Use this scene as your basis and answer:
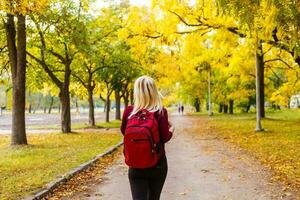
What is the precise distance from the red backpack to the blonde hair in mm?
62

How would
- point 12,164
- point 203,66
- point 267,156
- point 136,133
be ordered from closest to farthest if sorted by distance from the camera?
point 136,133 → point 12,164 → point 267,156 → point 203,66

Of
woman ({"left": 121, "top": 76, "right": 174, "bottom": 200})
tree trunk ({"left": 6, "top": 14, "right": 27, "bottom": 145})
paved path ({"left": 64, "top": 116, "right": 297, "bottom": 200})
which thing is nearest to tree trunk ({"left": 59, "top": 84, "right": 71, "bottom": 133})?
tree trunk ({"left": 6, "top": 14, "right": 27, "bottom": 145})

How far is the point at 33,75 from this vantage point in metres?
27.0

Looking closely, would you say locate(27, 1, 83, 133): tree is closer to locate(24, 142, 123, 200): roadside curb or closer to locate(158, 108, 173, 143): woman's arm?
locate(24, 142, 123, 200): roadside curb

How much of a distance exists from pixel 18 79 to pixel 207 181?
384 inches

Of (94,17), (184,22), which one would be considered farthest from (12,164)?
(94,17)

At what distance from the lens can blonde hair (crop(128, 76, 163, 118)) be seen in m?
4.81

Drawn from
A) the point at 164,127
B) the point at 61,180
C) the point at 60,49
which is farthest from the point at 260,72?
the point at 164,127

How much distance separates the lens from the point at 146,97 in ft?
15.8

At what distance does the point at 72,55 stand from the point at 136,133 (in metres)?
22.5

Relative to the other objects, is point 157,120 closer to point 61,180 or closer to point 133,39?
point 61,180

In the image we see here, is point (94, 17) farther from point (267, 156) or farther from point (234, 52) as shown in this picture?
point (267, 156)

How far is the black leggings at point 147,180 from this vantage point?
15.8 feet

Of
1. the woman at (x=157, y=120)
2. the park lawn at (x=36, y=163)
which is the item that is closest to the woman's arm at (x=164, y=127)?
the woman at (x=157, y=120)
